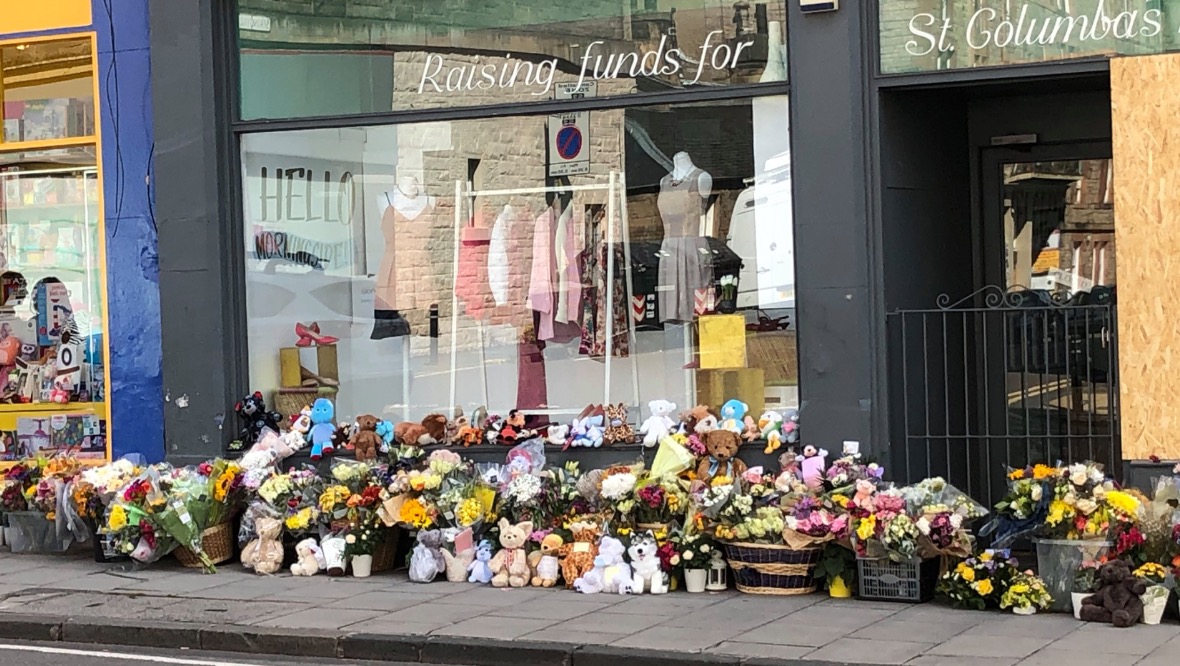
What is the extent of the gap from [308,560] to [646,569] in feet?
8.25

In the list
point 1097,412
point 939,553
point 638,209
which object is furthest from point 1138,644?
point 638,209

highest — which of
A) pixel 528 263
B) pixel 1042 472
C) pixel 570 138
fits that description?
pixel 570 138

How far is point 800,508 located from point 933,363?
2.00 metres

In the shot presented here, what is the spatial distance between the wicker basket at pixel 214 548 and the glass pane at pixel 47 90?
3681mm

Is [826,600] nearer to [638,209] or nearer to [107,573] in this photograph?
[638,209]

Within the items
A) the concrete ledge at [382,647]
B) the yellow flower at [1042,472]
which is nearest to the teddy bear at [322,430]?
the concrete ledge at [382,647]

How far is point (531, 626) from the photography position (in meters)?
9.18

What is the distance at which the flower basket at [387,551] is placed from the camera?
11.2 m

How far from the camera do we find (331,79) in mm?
12672

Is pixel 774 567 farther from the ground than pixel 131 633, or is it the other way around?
pixel 774 567

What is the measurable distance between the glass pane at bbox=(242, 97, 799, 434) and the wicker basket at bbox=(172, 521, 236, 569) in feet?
4.73

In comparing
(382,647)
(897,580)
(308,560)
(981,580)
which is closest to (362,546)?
(308,560)

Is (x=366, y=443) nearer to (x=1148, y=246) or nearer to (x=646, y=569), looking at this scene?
(x=646, y=569)

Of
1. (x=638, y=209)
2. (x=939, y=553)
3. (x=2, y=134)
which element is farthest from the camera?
(x=2, y=134)
